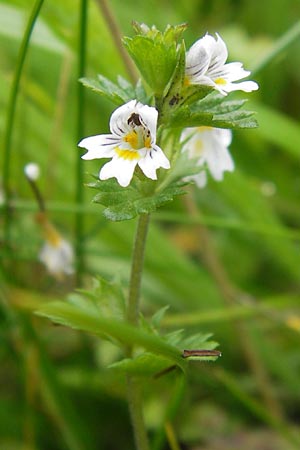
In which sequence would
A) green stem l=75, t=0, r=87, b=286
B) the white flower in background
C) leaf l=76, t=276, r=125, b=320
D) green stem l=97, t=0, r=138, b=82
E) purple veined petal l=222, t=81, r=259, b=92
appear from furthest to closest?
the white flower in background → green stem l=97, t=0, r=138, b=82 → green stem l=75, t=0, r=87, b=286 → leaf l=76, t=276, r=125, b=320 → purple veined petal l=222, t=81, r=259, b=92

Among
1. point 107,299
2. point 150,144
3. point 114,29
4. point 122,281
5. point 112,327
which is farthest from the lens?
point 122,281

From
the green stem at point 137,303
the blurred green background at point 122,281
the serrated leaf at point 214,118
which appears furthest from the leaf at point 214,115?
the blurred green background at point 122,281

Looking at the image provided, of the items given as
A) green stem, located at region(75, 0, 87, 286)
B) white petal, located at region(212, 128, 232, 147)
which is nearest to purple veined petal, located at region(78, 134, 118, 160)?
white petal, located at region(212, 128, 232, 147)

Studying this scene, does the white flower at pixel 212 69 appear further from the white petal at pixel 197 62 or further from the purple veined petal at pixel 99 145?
the purple veined petal at pixel 99 145

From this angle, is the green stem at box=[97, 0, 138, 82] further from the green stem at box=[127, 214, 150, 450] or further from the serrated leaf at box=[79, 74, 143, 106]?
the green stem at box=[127, 214, 150, 450]

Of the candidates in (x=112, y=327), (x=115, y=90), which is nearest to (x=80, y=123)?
(x=115, y=90)

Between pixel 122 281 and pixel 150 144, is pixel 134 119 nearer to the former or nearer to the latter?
pixel 150 144
